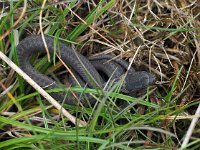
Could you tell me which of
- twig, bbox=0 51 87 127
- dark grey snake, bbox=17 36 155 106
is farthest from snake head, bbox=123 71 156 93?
twig, bbox=0 51 87 127

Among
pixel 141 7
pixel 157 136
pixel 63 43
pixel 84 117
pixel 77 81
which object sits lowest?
pixel 157 136

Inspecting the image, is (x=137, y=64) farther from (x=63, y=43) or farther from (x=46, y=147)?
(x=46, y=147)

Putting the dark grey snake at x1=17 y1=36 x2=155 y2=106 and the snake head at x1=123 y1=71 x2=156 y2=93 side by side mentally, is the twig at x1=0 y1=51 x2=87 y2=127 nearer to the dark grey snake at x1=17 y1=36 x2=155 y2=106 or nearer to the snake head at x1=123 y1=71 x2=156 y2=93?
the dark grey snake at x1=17 y1=36 x2=155 y2=106

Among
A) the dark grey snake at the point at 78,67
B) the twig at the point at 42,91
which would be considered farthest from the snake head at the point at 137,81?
the twig at the point at 42,91

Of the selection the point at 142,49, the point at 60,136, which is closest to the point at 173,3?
the point at 142,49

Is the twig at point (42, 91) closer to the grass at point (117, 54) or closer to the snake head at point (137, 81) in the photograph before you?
the grass at point (117, 54)

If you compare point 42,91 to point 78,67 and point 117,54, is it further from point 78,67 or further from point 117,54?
point 117,54
